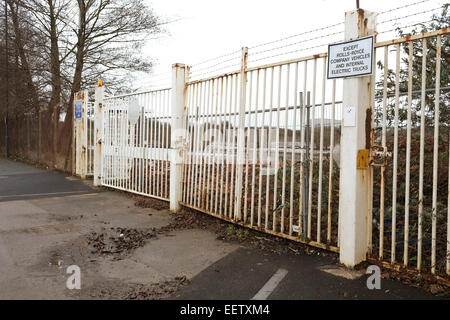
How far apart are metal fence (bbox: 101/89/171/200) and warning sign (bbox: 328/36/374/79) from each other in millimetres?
3704

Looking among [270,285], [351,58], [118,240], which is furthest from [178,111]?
[270,285]

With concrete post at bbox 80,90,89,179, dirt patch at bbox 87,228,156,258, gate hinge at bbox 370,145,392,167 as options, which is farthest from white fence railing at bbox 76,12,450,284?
concrete post at bbox 80,90,89,179

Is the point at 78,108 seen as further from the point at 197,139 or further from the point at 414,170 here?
the point at 414,170

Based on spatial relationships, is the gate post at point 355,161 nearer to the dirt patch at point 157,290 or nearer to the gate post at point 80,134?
the dirt patch at point 157,290

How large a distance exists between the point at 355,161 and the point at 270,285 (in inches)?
62.5

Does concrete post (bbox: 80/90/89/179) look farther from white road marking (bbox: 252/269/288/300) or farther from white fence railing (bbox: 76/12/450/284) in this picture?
white road marking (bbox: 252/269/288/300)

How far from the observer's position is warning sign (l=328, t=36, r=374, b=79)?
378cm

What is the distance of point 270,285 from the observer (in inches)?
140

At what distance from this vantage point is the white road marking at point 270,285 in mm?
3312

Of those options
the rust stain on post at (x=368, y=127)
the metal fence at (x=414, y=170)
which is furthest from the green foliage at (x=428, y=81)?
the rust stain on post at (x=368, y=127)

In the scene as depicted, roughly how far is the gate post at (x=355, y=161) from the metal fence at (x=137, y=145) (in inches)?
153
